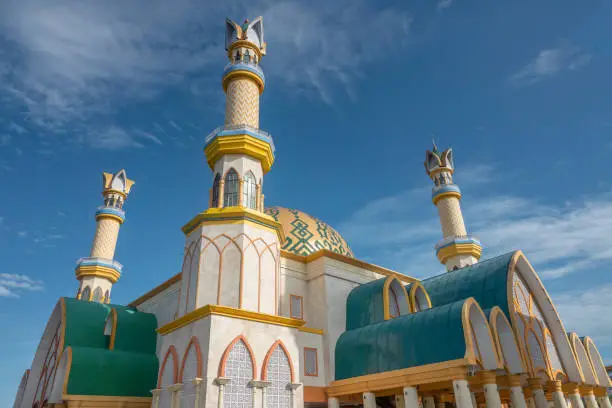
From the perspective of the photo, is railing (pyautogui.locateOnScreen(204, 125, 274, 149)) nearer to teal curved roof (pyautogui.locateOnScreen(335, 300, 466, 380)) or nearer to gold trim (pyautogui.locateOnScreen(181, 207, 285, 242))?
gold trim (pyautogui.locateOnScreen(181, 207, 285, 242))

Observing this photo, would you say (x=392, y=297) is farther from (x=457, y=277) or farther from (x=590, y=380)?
(x=590, y=380)

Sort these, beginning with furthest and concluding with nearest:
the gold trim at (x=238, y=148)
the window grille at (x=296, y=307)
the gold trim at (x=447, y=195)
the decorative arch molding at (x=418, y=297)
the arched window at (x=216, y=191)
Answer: the gold trim at (x=447, y=195)
the window grille at (x=296, y=307)
the decorative arch molding at (x=418, y=297)
the gold trim at (x=238, y=148)
the arched window at (x=216, y=191)

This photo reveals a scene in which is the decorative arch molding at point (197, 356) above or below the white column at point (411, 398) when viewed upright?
above

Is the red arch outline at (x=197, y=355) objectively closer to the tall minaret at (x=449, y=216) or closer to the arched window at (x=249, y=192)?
the arched window at (x=249, y=192)

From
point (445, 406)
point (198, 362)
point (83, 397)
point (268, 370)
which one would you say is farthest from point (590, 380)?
point (83, 397)

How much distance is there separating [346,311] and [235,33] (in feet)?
42.8

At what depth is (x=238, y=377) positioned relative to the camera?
11531mm

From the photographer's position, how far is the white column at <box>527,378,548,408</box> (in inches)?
537

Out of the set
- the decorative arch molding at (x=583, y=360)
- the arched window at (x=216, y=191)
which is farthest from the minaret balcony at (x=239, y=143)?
the decorative arch molding at (x=583, y=360)

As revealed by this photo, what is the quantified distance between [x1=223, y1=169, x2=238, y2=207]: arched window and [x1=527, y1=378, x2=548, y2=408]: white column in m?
Result: 11.1

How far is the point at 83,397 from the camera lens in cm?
1377

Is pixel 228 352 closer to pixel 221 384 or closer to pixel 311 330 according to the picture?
pixel 221 384

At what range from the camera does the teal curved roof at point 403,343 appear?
38.9 ft

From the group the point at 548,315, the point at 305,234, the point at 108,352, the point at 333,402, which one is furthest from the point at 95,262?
the point at 548,315
